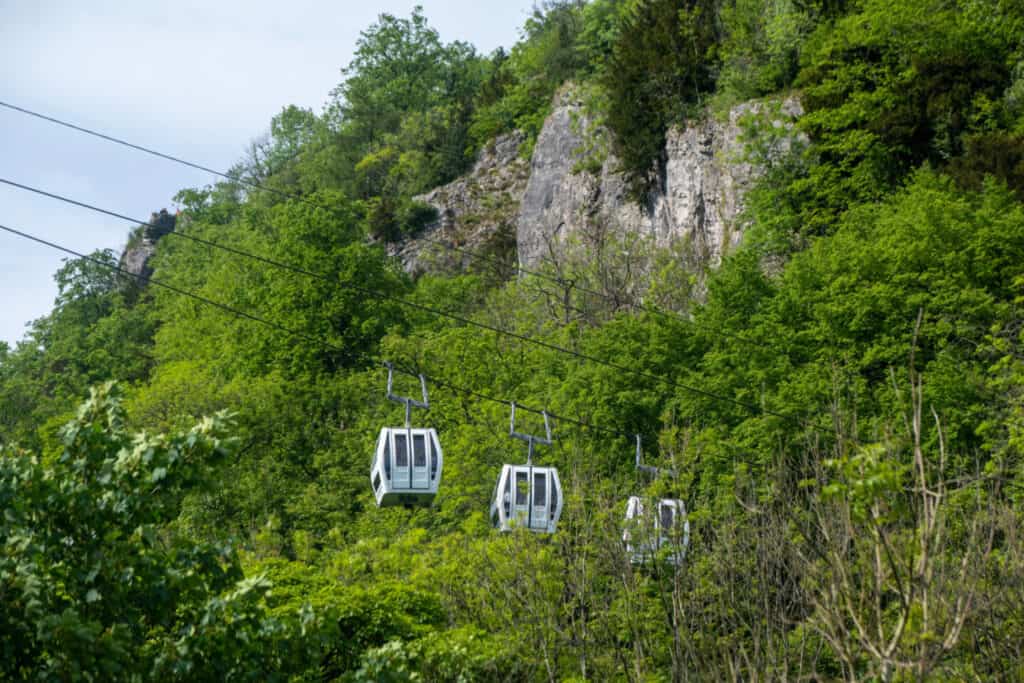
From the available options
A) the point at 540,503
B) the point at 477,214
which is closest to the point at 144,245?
the point at 477,214

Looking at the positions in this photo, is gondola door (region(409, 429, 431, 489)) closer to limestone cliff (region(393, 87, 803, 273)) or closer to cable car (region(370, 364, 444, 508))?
cable car (region(370, 364, 444, 508))

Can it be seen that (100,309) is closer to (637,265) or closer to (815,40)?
(637,265)

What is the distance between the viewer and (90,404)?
13.4 metres

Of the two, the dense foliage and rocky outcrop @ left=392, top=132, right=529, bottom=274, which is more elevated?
rocky outcrop @ left=392, top=132, right=529, bottom=274

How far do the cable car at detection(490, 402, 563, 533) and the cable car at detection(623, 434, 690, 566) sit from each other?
56.6 inches

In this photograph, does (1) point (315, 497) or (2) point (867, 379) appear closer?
(2) point (867, 379)

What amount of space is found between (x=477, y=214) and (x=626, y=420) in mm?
35418

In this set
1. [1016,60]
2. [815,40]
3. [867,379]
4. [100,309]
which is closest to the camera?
[867,379]

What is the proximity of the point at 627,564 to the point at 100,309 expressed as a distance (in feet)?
192

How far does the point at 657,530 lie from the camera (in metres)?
22.5

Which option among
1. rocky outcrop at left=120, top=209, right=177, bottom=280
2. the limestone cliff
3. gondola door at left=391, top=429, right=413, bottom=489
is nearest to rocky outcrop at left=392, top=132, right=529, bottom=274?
the limestone cliff

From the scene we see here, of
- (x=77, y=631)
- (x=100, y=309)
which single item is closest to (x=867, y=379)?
(x=77, y=631)

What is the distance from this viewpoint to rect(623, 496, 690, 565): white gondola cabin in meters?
22.6

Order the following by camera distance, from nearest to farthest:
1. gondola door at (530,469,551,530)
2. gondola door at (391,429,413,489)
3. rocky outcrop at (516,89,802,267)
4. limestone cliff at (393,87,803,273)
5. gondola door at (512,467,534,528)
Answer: gondola door at (391,429,413,489), gondola door at (530,469,551,530), gondola door at (512,467,534,528), rocky outcrop at (516,89,802,267), limestone cliff at (393,87,803,273)
